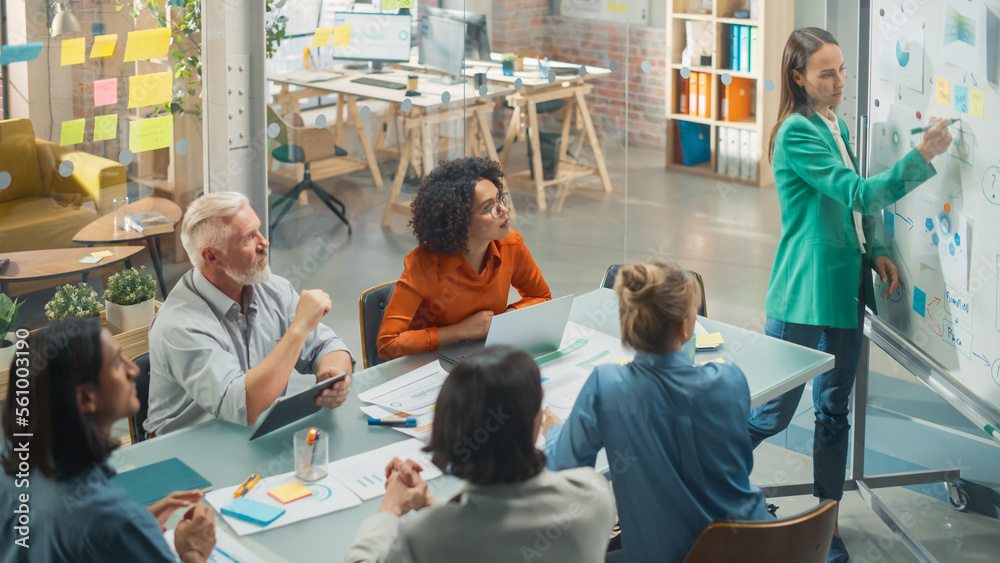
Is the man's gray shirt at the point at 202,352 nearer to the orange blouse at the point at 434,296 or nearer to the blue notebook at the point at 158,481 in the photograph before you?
the blue notebook at the point at 158,481

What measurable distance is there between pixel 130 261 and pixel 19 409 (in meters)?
2.60

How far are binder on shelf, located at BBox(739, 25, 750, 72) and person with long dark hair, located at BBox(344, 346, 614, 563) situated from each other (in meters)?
3.86

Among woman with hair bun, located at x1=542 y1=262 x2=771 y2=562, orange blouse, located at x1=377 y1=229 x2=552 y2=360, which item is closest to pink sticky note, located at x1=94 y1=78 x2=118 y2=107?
orange blouse, located at x1=377 y1=229 x2=552 y2=360

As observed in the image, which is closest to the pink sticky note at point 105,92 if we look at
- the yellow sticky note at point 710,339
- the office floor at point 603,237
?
the office floor at point 603,237

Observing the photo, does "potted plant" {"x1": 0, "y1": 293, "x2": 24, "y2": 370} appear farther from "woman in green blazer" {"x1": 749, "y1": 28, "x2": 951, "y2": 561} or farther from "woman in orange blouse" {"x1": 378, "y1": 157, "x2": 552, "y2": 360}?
"woman in green blazer" {"x1": 749, "y1": 28, "x2": 951, "y2": 561}

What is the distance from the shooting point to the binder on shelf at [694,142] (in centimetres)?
527

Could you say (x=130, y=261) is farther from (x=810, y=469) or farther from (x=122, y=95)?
(x=810, y=469)

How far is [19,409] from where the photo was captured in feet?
4.80

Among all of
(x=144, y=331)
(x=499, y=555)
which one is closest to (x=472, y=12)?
(x=144, y=331)

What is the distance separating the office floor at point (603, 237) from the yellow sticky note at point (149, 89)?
4.05 ft

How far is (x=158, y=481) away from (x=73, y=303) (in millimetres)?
1948

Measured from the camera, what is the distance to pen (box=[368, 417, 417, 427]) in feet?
7.29

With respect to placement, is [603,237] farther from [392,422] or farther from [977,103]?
[392,422]

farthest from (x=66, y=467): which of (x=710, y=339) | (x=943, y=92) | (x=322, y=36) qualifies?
(x=322, y=36)
